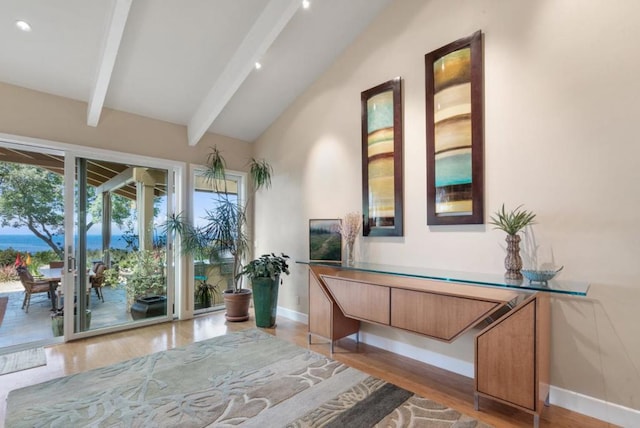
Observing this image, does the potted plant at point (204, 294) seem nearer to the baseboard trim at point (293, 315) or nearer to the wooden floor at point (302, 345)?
the wooden floor at point (302, 345)

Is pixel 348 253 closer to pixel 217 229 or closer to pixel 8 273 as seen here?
pixel 217 229

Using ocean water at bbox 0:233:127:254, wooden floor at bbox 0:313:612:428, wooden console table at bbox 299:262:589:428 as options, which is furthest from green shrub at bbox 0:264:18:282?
wooden console table at bbox 299:262:589:428

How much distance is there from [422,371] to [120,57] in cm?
467

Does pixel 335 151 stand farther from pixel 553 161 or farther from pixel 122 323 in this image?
pixel 122 323

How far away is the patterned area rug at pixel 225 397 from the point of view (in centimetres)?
221

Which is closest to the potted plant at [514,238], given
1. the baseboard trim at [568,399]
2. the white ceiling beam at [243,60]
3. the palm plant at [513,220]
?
the palm plant at [513,220]

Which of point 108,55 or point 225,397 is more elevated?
point 108,55

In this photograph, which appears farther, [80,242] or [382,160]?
[80,242]

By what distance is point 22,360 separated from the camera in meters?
3.21

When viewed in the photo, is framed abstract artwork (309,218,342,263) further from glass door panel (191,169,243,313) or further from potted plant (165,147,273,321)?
glass door panel (191,169,243,313)

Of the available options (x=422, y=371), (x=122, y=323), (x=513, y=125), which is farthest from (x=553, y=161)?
(x=122, y=323)

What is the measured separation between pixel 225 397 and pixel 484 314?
2.19m

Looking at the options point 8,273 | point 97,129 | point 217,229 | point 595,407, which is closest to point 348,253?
point 217,229

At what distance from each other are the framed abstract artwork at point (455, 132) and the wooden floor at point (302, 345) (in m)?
1.49
